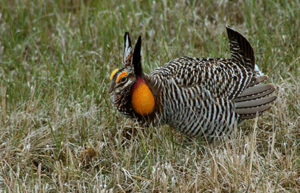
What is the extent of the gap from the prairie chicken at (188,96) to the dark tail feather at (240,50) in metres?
0.18

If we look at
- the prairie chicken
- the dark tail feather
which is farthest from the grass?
the dark tail feather

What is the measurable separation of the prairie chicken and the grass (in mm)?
136

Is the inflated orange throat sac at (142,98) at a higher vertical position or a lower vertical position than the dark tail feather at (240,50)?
lower

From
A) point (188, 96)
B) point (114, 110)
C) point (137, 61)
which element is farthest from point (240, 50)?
point (114, 110)

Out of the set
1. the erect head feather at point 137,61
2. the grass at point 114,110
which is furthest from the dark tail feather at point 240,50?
the erect head feather at point 137,61

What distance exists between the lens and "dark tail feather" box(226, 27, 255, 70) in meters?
3.72

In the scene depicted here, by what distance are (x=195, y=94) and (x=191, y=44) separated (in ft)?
4.47

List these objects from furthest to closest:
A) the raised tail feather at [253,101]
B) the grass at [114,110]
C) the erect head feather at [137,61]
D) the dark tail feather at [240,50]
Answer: the dark tail feather at [240,50] → the raised tail feather at [253,101] → the erect head feather at [137,61] → the grass at [114,110]

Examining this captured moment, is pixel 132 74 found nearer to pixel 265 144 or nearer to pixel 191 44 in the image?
pixel 265 144

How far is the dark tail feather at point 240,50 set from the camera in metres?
3.72

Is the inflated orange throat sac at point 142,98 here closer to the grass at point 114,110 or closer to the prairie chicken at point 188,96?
the prairie chicken at point 188,96

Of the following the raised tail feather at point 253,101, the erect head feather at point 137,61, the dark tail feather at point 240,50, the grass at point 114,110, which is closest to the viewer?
the grass at point 114,110

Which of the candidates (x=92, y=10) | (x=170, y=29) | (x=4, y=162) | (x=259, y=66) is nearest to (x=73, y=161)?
(x=4, y=162)

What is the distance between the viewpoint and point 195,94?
346 cm
